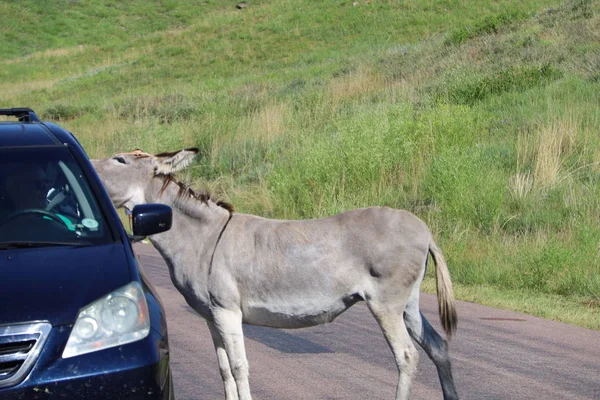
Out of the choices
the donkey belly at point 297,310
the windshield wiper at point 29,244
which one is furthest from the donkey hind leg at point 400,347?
the windshield wiper at point 29,244

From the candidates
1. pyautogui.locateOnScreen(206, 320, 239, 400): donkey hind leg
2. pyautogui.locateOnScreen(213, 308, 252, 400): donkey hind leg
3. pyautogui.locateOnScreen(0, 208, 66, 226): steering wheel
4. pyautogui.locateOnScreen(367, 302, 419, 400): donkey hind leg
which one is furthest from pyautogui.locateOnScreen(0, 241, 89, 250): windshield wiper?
pyautogui.locateOnScreen(367, 302, 419, 400): donkey hind leg

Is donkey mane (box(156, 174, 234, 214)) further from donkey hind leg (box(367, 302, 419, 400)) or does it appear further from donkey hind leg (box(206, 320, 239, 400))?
donkey hind leg (box(367, 302, 419, 400))

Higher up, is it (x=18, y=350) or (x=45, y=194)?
(x=45, y=194)

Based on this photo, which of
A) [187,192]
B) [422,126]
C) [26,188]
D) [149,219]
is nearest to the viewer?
[149,219]

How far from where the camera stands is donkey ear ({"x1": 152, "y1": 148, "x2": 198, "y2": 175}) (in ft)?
23.5

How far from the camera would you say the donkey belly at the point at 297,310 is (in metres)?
6.23

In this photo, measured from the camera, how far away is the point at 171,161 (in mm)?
7180

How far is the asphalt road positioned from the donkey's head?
1345mm

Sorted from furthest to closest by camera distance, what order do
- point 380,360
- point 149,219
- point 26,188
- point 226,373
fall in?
point 380,360 < point 226,373 < point 26,188 < point 149,219

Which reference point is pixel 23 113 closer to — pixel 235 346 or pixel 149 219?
pixel 149 219

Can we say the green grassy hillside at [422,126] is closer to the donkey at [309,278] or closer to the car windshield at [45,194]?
the donkey at [309,278]

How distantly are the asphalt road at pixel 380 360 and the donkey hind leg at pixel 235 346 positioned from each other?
0.63 m

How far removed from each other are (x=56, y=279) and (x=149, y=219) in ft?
3.10

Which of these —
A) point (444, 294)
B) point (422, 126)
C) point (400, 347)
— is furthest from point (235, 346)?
point (422, 126)
